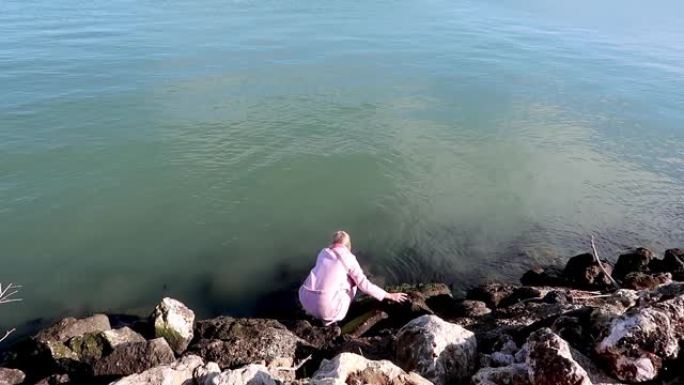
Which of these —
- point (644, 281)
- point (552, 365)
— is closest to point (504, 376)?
point (552, 365)

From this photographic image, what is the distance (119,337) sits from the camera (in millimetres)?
8336

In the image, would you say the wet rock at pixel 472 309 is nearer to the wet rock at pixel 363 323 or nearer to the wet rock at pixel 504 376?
the wet rock at pixel 363 323

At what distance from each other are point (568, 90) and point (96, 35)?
22.9 metres

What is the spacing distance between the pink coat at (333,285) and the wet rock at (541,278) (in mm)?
4547

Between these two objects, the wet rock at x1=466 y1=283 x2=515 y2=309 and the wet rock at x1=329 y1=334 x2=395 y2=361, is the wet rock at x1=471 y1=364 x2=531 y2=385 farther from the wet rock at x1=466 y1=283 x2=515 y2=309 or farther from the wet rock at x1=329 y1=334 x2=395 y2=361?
the wet rock at x1=466 y1=283 x2=515 y2=309

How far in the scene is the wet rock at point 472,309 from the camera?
9234 mm

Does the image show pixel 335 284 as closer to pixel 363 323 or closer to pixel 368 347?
pixel 363 323

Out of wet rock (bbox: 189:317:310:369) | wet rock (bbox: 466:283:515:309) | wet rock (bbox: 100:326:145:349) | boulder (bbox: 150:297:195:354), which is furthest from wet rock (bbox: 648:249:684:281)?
wet rock (bbox: 100:326:145:349)

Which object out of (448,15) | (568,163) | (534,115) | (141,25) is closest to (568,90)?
(534,115)

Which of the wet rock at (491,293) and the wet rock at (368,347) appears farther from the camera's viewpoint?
the wet rock at (491,293)

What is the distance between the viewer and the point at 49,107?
1855cm

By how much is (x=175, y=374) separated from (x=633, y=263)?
32.1ft

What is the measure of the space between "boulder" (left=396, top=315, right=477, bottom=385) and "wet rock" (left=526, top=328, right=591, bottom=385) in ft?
3.05

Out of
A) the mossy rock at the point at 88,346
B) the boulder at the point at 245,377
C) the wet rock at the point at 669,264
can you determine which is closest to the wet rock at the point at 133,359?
the mossy rock at the point at 88,346
